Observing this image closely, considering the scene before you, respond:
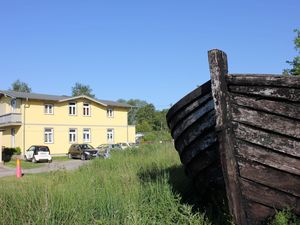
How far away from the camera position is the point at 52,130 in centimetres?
4012

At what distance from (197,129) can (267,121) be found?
1241 mm

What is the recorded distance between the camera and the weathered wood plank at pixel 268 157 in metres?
4.25

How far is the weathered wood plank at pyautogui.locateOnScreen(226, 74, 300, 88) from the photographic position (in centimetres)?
405

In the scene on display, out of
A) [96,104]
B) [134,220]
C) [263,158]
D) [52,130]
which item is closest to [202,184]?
[134,220]

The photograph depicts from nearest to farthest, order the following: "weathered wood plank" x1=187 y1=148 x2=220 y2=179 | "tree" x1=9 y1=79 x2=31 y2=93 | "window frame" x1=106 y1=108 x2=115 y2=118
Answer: "weathered wood plank" x1=187 y1=148 x2=220 y2=179, "window frame" x1=106 y1=108 x2=115 y2=118, "tree" x1=9 y1=79 x2=31 y2=93

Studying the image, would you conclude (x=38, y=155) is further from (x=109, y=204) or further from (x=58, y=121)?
(x=109, y=204)

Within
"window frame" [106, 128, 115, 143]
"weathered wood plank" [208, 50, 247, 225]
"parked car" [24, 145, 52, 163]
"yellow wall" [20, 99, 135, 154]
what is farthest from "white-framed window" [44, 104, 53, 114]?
"weathered wood plank" [208, 50, 247, 225]

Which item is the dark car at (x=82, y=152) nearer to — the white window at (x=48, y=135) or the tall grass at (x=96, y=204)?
the white window at (x=48, y=135)

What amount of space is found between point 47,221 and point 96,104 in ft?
131

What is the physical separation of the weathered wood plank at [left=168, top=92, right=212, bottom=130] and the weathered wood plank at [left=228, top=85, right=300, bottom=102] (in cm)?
73

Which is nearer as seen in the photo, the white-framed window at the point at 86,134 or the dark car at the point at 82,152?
the dark car at the point at 82,152

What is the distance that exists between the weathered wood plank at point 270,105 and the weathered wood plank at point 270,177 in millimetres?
660

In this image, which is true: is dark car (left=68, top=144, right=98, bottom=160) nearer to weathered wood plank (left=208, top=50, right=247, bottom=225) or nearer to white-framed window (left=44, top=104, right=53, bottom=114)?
white-framed window (left=44, top=104, right=53, bottom=114)

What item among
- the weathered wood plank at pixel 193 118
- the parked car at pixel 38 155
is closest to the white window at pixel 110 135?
the parked car at pixel 38 155
